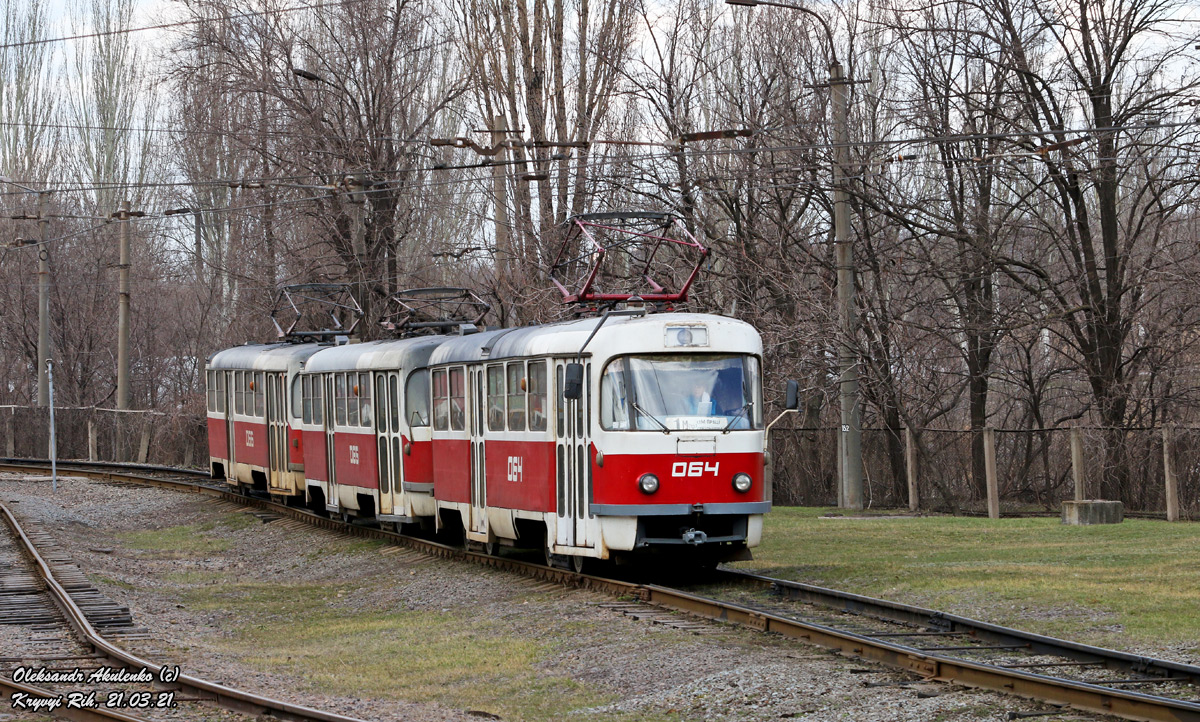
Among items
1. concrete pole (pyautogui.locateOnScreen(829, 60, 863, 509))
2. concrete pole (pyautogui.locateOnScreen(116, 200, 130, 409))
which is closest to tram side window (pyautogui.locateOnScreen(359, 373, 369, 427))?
concrete pole (pyautogui.locateOnScreen(829, 60, 863, 509))

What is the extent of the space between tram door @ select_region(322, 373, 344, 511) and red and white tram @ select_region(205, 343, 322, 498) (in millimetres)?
2023

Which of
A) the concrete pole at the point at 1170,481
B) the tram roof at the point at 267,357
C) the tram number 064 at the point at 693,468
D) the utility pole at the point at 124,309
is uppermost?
the utility pole at the point at 124,309

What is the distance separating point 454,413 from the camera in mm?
18641

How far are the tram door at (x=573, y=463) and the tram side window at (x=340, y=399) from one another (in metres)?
8.70

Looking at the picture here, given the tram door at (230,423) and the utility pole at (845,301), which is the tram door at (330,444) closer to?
the tram door at (230,423)

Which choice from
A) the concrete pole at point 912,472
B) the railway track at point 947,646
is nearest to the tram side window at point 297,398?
the concrete pole at point 912,472

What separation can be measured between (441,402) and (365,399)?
10.8 feet

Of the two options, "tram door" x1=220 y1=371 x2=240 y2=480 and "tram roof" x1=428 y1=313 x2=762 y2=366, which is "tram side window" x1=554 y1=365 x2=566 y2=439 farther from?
"tram door" x1=220 y1=371 x2=240 y2=480

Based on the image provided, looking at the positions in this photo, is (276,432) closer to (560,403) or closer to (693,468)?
(560,403)

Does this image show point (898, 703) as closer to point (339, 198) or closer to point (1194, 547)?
point (1194, 547)

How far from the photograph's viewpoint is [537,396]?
51.8 ft

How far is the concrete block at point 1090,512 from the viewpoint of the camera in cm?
2033

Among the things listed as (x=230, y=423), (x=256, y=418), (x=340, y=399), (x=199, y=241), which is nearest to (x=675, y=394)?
(x=340, y=399)

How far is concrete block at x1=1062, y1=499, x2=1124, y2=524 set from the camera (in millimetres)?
20328
